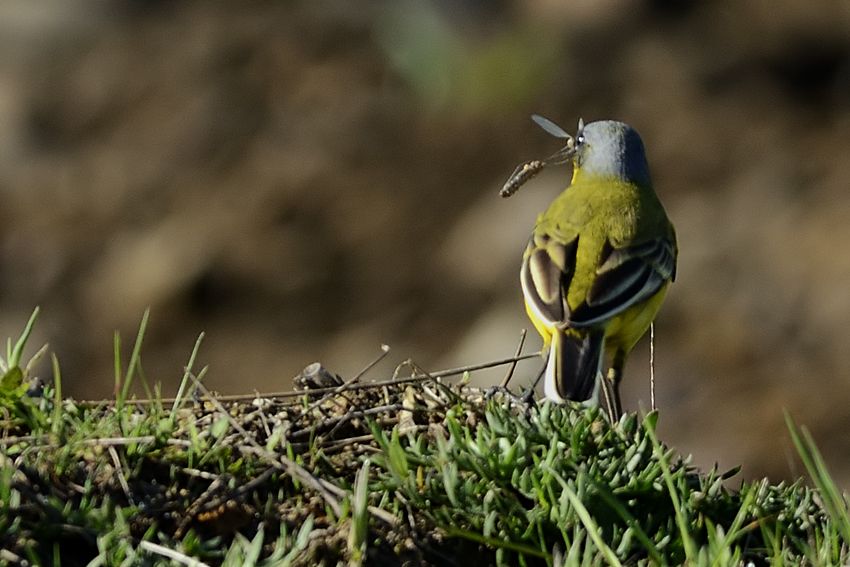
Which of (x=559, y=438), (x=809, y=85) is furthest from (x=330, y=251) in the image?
(x=559, y=438)

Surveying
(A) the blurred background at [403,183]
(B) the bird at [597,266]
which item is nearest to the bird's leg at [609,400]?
(B) the bird at [597,266]

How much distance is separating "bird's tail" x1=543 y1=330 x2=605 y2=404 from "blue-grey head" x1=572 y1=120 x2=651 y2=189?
146cm

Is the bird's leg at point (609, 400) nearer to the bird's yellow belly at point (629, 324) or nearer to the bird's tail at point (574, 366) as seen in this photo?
the bird's tail at point (574, 366)

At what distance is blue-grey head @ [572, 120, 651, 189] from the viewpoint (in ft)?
25.0

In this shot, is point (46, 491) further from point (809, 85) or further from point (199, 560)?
point (809, 85)

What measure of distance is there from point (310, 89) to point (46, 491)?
9664 mm

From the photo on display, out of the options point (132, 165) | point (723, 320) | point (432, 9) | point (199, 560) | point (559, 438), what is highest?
point (432, 9)

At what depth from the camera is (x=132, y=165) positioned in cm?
1341

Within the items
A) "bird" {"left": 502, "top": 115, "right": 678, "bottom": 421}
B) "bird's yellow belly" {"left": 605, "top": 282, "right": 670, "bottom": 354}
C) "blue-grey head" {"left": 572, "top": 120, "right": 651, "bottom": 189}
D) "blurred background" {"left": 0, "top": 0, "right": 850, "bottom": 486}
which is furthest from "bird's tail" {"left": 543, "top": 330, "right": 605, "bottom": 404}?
"blurred background" {"left": 0, "top": 0, "right": 850, "bottom": 486}

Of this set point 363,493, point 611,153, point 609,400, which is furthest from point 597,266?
point 363,493

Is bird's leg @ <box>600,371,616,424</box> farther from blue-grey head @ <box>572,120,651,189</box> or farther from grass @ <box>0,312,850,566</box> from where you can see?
blue-grey head @ <box>572,120,651,189</box>

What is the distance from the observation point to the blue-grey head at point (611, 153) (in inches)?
300

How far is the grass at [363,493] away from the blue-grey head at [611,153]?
8.88 feet

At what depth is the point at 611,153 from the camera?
764cm
